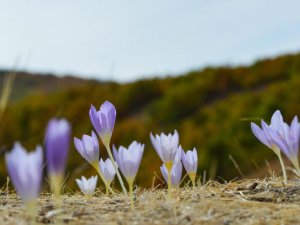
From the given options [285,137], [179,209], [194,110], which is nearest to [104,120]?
[179,209]

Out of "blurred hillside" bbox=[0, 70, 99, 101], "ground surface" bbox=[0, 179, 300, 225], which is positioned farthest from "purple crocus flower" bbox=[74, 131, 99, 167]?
"blurred hillside" bbox=[0, 70, 99, 101]

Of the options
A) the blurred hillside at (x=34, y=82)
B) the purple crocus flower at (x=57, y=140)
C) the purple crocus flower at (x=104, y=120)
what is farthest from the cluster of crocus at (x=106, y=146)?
the blurred hillside at (x=34, y=82)

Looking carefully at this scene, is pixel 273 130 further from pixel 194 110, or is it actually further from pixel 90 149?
pixel 194 110

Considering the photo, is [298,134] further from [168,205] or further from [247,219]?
[168,205]

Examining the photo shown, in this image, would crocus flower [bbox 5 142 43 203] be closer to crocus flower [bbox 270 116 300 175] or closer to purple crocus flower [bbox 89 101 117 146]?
purple crocus flower [bbox 89 101 117 146]

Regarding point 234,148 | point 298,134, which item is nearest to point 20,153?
point 298,134
